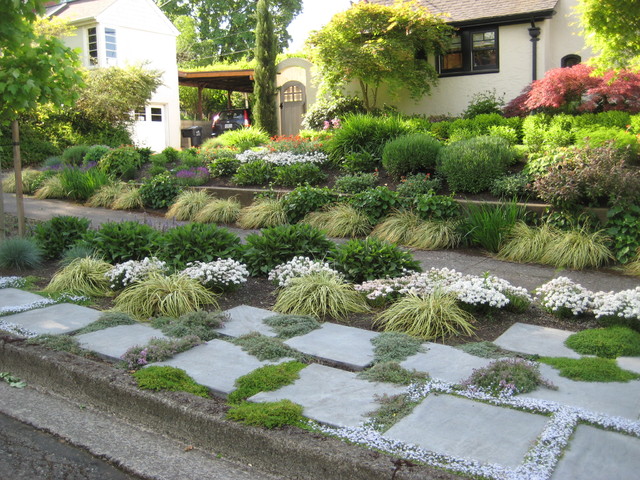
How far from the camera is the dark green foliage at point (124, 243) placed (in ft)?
23.1

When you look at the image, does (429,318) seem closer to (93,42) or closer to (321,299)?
(321,299)

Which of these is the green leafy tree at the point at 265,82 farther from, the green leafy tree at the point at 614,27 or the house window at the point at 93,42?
the green leafy tree at the point at 614,27

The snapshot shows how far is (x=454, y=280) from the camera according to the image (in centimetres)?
576

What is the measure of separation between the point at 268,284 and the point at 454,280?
1962 millimetres

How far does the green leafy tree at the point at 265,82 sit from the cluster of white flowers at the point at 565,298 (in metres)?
16.5

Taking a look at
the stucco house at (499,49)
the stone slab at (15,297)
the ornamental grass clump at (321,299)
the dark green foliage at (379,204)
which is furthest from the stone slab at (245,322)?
the stucco house at (499,49)

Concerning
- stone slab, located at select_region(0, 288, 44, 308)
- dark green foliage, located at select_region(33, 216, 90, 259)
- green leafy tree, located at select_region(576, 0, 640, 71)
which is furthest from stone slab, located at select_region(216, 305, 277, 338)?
green leafy tree, located at select_region(576, 0, 640, 71)

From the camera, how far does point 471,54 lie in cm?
1689

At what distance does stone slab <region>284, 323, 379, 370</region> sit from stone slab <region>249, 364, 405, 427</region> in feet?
0.67

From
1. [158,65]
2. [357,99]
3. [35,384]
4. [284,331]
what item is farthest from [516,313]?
[158,65]

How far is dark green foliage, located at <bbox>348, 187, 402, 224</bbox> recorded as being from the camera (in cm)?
916

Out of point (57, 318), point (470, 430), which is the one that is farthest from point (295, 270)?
point (470, 430)

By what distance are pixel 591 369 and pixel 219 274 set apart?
11.4 ft

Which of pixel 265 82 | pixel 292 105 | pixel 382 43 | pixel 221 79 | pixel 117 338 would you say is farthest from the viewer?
pixel 221 79
